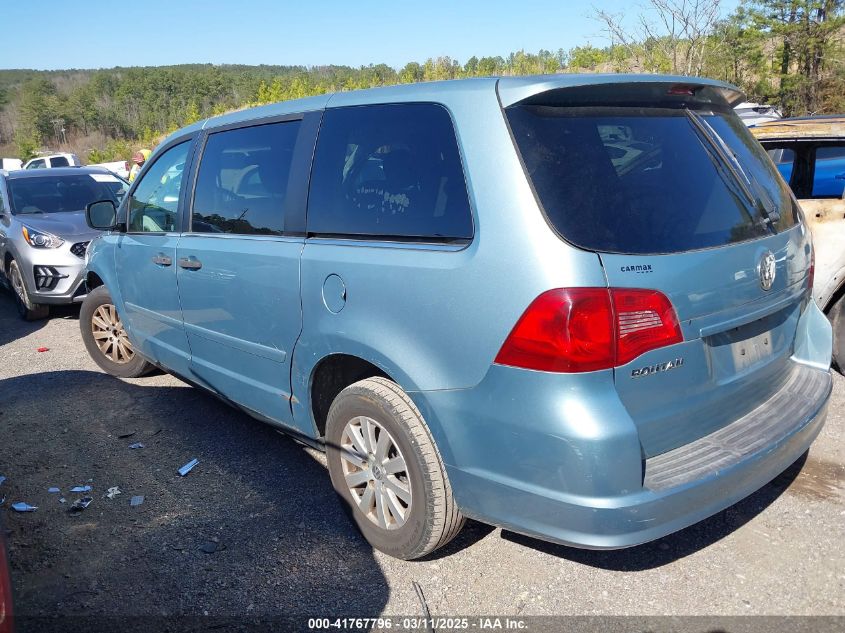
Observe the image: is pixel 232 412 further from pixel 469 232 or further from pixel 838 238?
pixel 838 238

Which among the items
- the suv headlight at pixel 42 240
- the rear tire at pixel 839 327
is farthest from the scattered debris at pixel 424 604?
the suv headlight at pixel 42 240

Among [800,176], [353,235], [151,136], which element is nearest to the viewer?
[353,235]

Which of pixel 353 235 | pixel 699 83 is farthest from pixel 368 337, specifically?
pixel 699 83

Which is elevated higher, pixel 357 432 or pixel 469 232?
pixel 469 232

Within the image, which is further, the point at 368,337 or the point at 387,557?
the point at 387,557

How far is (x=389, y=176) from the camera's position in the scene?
2799mm

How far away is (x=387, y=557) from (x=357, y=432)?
0.57m

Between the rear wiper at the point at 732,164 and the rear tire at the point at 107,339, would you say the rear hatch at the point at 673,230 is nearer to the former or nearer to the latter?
the rear wiper at the point at 732,164

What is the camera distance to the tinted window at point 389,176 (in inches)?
100

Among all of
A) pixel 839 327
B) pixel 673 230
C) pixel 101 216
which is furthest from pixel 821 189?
pixel 101 216

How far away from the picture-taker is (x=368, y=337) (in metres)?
2.69

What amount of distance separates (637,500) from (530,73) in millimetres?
15322

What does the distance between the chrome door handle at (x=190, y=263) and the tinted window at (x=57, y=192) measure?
4814 mm

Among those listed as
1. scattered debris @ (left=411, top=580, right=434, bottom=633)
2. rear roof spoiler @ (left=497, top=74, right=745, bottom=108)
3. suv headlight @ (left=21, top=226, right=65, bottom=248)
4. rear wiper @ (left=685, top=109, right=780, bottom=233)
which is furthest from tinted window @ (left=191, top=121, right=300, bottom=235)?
suv headlight @ (left=21, top=226, right=65, bottom=248)
